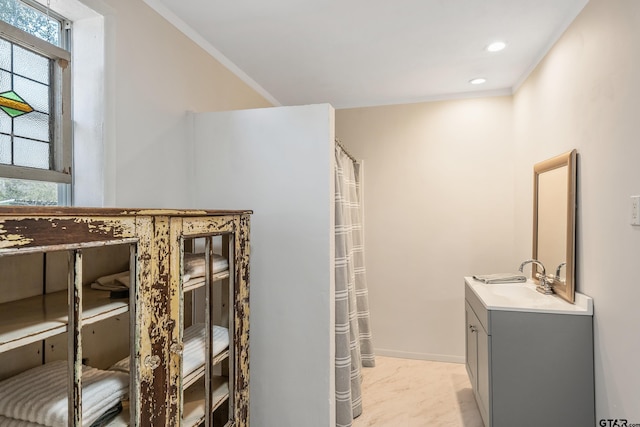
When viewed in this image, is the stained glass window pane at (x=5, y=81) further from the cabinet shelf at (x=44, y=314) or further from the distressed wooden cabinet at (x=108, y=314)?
the cabinet shelf at (x=44, y=314)

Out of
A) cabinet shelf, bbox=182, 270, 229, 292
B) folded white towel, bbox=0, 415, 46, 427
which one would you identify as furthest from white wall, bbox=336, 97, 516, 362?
folded white towel, bbox=0, 415, 46, 427

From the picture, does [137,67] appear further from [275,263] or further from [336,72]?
[336,72]

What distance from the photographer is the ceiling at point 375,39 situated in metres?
1.86

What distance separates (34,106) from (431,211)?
280cm

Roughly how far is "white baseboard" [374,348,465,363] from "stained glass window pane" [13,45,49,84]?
3084 millimetres

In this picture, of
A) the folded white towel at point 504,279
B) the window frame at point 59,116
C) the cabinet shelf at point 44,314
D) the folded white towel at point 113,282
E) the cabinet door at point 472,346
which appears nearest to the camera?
the cabinet shelf at point 44,314

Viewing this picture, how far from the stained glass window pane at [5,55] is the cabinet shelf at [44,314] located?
0.80 metres

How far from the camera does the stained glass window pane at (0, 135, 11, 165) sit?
1.23 metres

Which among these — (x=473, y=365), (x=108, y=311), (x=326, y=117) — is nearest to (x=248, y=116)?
(x=326, y=117)

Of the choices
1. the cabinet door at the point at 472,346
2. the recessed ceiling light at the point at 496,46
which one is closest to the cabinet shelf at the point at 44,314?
the cabinet door at the point at 472,346

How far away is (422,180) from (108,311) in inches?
109

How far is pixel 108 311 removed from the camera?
987 mm

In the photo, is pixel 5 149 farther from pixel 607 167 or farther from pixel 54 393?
pixel 607 167

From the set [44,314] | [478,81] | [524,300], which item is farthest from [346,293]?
[478,81]
